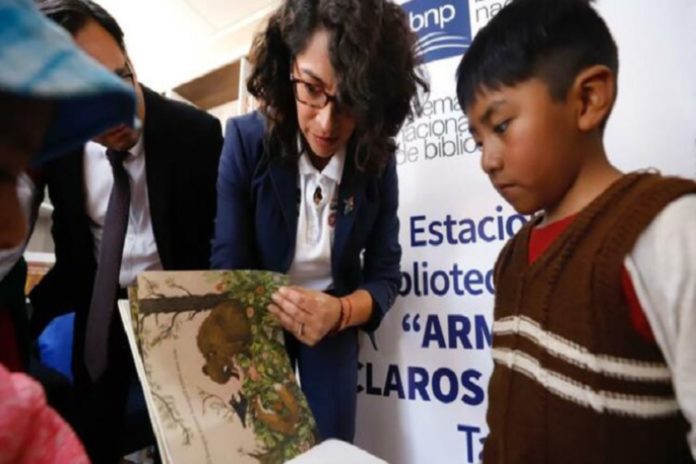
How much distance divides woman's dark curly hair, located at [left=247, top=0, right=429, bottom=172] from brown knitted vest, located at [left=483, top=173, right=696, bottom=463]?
0.31 metres

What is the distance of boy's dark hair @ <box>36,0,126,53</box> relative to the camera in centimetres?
54

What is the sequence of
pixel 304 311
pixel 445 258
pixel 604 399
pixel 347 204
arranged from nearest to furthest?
pixel 604 399 < pixel 304 311 < pixel 347 204 < pixel 445 258

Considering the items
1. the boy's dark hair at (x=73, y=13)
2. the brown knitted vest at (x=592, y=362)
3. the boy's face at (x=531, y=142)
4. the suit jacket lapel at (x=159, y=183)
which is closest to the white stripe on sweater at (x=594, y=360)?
the brown knitted vest at (x=592, y=362)

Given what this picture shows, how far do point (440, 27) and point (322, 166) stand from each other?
426mm

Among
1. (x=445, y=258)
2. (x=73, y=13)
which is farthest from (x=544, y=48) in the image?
(x=73, y=13)

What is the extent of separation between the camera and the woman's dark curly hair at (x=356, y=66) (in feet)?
1.91

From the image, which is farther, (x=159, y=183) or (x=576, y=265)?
(x=159, y=183)

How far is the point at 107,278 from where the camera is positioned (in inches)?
22.6

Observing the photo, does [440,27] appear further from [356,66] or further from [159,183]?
[159,183]

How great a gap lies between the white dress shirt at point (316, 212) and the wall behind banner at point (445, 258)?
27 cm

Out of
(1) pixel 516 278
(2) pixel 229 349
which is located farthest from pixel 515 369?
(2) pixel 229 349

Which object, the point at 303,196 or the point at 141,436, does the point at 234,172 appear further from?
the point at 141,436

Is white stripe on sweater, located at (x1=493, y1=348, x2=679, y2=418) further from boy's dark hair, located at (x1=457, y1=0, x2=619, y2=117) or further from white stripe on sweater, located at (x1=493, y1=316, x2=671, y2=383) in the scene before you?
boy's dark hair, located at (x1=457, y1=0, x2=619, y2=117)

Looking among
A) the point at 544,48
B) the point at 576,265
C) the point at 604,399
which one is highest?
the point at 544,48
